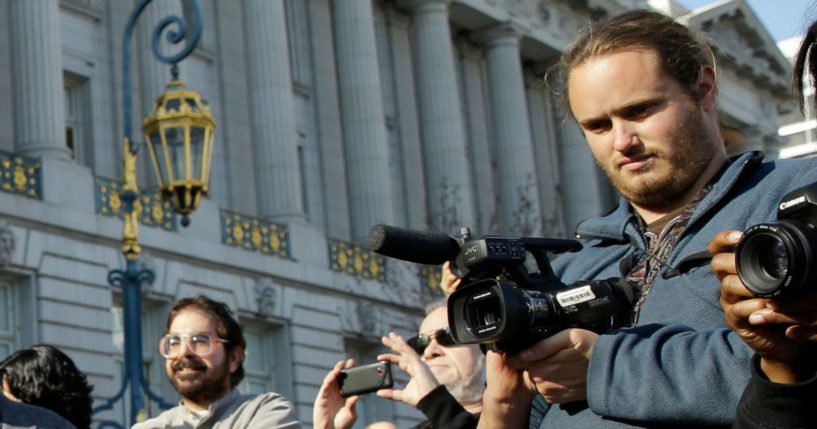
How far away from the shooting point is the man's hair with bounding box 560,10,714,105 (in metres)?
3.80

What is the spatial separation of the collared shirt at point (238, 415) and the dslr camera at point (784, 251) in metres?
3.88

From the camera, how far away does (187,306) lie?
280 inches

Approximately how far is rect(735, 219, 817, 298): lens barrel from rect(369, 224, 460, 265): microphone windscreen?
875 millimetres

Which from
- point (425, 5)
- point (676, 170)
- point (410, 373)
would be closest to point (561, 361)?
point (676, 170)

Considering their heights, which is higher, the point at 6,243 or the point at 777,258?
the point at 6,243

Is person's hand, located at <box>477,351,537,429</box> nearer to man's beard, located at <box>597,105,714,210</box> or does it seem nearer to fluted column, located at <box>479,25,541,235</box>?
man's beard, located at <box>597,105,714,210</box>

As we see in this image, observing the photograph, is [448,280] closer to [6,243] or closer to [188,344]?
[188,344]

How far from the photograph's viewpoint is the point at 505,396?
374cm

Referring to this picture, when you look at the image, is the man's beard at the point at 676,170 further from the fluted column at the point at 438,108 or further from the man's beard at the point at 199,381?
the fluted column at the point at 438,108

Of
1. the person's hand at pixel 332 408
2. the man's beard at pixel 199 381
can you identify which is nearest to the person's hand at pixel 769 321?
the person's hand at pixel 332 408

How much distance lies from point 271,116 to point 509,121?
35.0 feet

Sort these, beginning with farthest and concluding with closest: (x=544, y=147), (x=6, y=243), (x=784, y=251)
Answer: (x=544, y=147)
(x=6, y=243)
(x=784, y=251)

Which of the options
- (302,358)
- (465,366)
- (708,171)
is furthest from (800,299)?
(302,358)

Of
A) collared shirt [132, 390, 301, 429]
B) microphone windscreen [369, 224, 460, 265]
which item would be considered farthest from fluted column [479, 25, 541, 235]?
microphone windscreen [369, 224, 460, 265]
